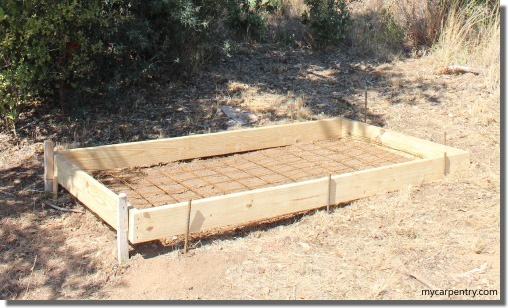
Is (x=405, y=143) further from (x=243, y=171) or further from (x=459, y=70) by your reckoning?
(x=459, y=70)

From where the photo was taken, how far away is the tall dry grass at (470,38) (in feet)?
28.1

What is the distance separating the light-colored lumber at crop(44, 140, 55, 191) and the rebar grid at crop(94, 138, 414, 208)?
0.40 meters

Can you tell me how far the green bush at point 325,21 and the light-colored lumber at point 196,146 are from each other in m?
2.86

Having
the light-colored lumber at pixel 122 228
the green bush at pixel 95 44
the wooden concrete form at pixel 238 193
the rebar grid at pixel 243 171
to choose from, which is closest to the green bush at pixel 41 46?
the green bush at pixel 95 44

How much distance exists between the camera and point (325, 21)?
30.7 feet

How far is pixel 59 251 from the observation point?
14.5 feet

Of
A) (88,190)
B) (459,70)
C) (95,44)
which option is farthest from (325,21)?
(88,190)

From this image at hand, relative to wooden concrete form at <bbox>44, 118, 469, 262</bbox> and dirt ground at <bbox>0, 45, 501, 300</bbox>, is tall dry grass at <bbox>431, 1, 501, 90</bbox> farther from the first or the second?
wooden concrete form at <bbox>44, 118, 469, 262</bbox>

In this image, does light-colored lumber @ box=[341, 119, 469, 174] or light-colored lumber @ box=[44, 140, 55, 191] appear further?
light-colored lumber @ box=[341, 119, 469, 174]

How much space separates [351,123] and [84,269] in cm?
358

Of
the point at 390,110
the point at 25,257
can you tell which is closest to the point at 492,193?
the point at 390,110

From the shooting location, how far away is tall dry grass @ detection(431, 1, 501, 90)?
8562 millimetres

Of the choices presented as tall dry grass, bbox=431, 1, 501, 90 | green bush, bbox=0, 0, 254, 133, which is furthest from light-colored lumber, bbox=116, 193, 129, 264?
tall dry grass, bbox=431, 1, 501, 90

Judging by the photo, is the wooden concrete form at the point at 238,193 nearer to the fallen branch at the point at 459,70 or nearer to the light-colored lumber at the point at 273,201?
the light-colored lumber at the point at 273,201
